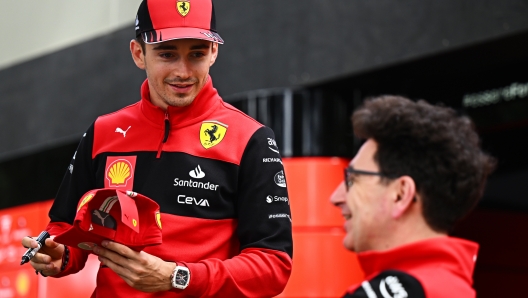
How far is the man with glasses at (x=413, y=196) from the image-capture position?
2.13 meters

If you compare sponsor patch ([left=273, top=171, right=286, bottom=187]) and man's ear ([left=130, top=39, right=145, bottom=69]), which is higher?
man's ear ([left=130, top=39, right=145, bottom=69])

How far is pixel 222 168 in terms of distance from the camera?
10.0 ft

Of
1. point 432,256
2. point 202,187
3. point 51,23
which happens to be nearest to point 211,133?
point 202,187

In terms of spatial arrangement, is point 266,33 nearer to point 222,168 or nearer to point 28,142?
point 28,142

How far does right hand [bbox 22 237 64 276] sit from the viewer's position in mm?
3025

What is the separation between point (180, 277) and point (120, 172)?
0.51 meters

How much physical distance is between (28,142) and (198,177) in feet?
26.3

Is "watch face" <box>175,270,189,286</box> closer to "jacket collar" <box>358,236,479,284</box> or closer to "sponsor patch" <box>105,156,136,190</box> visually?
"sponsor patch" <box>105,156,136,190</box>

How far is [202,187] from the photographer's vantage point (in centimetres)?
300

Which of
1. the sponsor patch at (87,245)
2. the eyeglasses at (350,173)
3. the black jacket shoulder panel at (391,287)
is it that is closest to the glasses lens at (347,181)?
the eyeglasses at (350,173)

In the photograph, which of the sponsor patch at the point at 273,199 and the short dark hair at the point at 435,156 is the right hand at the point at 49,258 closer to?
the sponsor patch at the point at 273,199

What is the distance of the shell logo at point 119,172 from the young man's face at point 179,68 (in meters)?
0.27

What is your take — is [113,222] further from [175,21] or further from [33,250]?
[175,21]

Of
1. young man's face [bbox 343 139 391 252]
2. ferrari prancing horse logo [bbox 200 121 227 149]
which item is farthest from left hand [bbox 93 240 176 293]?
young man's face [bbox 343 139 391 252]
